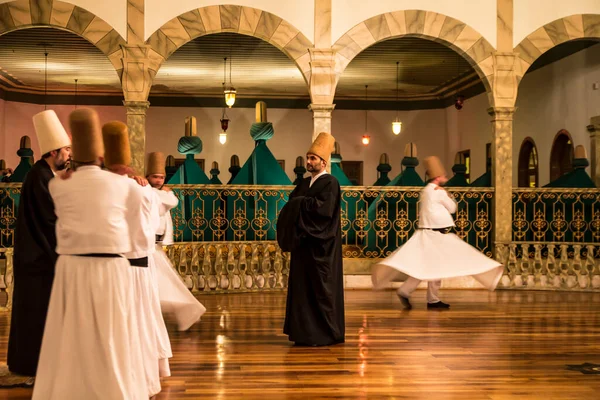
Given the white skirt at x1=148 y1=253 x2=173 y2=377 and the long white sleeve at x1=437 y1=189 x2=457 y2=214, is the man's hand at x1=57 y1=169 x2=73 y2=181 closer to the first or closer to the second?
the white skirt at x1=148 y1=253 x2=173 y2=377

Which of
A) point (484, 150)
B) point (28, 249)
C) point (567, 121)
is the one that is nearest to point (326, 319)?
point (28, 249)

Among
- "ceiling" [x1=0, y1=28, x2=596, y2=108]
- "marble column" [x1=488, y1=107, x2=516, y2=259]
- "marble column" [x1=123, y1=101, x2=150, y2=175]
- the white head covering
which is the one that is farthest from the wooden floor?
"ceiling" [x1=0, y1=28, x2=596, y2=108]

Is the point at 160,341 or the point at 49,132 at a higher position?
Result: the point at 49,132

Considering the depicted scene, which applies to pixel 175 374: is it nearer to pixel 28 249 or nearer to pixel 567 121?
pixel 28 249

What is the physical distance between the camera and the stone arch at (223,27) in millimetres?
10391

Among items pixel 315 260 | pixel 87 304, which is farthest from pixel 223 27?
pixel 87 304

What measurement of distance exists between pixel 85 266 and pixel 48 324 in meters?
0.32

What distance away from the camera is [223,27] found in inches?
412

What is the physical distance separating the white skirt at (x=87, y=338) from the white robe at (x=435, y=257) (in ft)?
15.7

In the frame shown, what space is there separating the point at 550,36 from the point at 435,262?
3.96 meters

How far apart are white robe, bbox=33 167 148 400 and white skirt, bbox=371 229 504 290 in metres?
4.80

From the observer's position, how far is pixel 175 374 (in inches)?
210

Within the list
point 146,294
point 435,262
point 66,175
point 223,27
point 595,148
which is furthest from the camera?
point 595,148

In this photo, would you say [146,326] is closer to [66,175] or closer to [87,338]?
[87,338]
